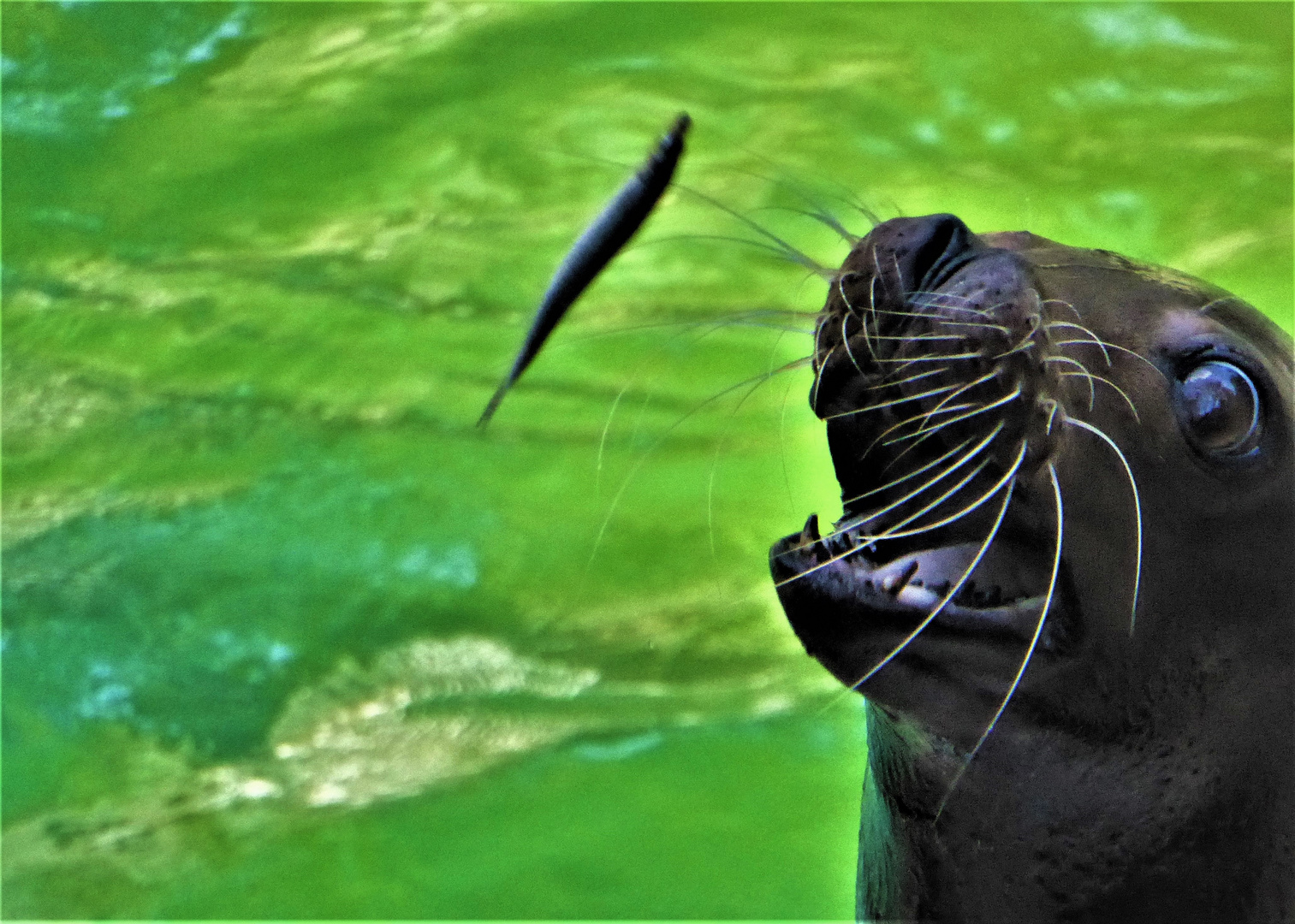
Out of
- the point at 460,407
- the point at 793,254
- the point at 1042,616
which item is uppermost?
the point at 793,254

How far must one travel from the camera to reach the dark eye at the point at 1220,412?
4.46 feet

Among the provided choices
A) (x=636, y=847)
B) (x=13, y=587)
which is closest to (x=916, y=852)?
(x=636, y=847)

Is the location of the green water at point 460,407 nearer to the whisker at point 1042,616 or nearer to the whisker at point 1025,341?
the whisker at point 1042,616

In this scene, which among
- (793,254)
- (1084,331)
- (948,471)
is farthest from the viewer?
(793,254)

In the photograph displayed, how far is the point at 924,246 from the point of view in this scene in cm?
141

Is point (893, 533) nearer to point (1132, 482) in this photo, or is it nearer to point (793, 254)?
point (1132, 482)

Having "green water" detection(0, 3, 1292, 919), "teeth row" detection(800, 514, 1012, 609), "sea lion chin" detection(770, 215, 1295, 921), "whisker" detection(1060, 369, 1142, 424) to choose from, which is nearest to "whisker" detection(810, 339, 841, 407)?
"sea lion chin" detection(770, 215, 1295, 921)

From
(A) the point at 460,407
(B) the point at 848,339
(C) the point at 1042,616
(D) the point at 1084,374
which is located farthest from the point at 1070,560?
(A) the point at 460,407

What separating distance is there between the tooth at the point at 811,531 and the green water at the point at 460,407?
200 cm

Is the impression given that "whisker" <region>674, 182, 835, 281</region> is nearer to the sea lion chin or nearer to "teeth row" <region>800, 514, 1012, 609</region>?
the sea lion chin

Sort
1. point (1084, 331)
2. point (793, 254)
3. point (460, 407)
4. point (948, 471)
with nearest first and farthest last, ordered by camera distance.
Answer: point (948, 471), point (1084, 331), point (793, 254), point (460, 407)

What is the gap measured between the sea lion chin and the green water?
6.12ft

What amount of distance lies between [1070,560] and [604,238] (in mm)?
495

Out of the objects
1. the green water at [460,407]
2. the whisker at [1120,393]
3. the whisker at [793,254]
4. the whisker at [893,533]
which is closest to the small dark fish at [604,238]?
the whisker at [793,254]
